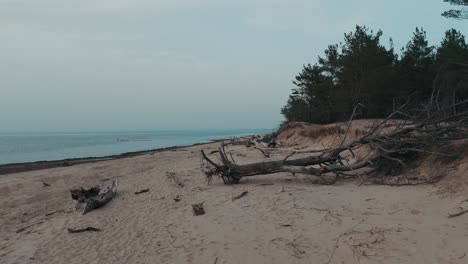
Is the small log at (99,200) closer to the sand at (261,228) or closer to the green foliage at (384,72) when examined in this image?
the sand at (261,228)

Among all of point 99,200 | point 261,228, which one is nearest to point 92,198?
point 99,200

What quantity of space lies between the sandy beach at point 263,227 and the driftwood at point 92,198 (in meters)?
0.21

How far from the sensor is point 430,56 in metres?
34.7

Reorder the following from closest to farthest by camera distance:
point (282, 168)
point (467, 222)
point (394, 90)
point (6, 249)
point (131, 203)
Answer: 1. point (467, 222)
2. point (6, 249)
3. point (131, 203)
4. point (282, 168)
5. point (394, 90)

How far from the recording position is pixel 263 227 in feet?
23.2

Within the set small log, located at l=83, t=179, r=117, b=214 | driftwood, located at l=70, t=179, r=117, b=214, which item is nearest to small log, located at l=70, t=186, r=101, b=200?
driftwood, located at l=70, t=179, r=117, b=214

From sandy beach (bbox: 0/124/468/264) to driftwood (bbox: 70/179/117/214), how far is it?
0.69 feet

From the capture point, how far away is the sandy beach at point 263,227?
5816 mm

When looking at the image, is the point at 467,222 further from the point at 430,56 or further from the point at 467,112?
the point at 430,56

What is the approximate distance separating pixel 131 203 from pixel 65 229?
2.21m

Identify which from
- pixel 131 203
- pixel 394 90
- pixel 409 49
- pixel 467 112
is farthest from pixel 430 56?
pixel 131 203

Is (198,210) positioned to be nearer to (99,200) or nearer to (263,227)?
(263,227)

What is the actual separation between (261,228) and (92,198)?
4.92m

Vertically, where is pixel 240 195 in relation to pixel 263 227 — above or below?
above
